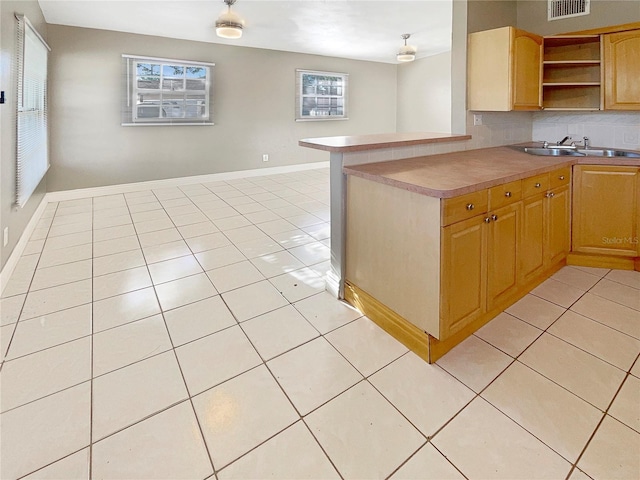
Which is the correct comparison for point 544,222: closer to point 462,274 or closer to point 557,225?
point 557,225

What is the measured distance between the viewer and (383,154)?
2.34 m

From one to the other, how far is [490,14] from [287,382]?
3296 mm

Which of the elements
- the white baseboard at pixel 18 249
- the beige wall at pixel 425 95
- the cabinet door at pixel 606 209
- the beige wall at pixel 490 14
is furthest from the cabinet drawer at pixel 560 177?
the beige wall at pixel 425 95

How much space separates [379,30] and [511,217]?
14.9 ft

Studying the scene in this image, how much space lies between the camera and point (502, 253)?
1960 mm

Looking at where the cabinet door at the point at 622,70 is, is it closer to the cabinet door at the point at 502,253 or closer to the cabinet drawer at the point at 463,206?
the cabinet door at the point at 502,253

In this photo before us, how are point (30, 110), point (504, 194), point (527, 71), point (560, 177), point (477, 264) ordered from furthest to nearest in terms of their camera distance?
point (30, 110) < point (527, 71) < point (560, 177) < point (504, 194) < point (477, 264)

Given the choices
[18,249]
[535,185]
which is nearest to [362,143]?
[535,185]

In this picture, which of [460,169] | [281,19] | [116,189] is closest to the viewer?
[460,169]

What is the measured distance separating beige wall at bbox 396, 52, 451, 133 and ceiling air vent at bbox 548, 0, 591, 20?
4.56 m

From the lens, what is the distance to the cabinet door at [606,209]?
8.20 ft

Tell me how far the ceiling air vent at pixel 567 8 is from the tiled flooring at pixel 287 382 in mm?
2152

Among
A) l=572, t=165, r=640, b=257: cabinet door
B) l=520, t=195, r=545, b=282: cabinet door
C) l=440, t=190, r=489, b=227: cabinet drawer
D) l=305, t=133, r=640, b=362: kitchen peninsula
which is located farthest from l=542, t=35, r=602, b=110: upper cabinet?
l=440, t=190, r=489, b=227: cabinet drawer

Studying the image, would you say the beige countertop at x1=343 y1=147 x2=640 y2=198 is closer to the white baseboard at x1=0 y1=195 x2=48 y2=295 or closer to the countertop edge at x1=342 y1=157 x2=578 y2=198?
the countertop edge at x1=342 y1=157 x2=578 y2=198
